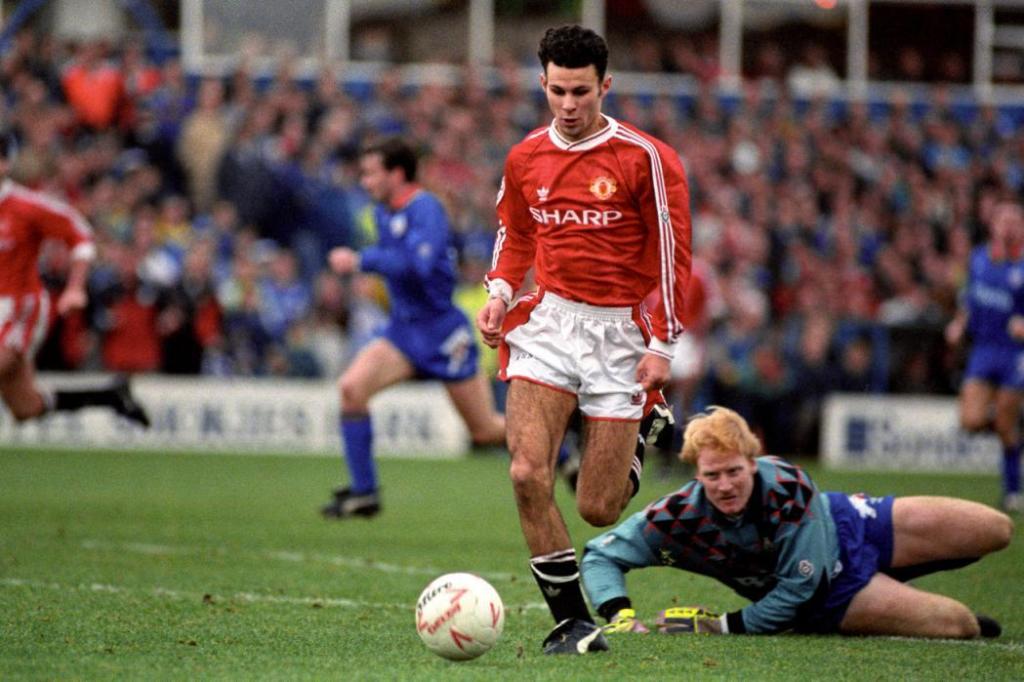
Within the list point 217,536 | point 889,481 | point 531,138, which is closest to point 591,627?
point 531,138

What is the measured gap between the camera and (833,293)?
22.1m

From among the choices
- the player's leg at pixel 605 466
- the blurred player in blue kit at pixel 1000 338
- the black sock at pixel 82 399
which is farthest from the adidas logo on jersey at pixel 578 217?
the blurred player in blue kit at pixel 1000 338

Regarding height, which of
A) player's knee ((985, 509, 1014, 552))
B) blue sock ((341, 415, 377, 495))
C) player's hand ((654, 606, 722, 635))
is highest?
player's knee ((985, 509, 1014, 552))

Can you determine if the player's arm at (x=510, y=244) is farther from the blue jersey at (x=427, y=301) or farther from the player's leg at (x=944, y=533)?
the blue jersey at (x=427, y=301)

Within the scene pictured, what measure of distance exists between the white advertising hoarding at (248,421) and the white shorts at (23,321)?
7.75m

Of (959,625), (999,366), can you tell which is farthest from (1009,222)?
(959,625)

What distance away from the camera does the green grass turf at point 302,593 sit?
6422 millimetres

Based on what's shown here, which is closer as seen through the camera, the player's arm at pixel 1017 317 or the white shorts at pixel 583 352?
the white shorts at pixel 583 352

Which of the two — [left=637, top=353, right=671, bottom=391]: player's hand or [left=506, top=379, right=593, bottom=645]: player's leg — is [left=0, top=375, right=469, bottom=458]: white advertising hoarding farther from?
[left=637, top=353, right=671, bottom=391]: player's hand

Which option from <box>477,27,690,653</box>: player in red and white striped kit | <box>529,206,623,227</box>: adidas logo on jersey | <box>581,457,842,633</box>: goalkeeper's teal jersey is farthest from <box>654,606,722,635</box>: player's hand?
<box>529,206,623,227</box>: adidas logo on jersey

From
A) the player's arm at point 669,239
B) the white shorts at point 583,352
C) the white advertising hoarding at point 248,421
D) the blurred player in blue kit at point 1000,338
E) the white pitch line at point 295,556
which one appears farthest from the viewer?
the white advertising hoarding at point 248,421

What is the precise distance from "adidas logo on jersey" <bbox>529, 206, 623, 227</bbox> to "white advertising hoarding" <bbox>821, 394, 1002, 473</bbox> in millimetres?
13635

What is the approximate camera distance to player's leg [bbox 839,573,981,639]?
294 inches

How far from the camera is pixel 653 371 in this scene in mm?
6816
